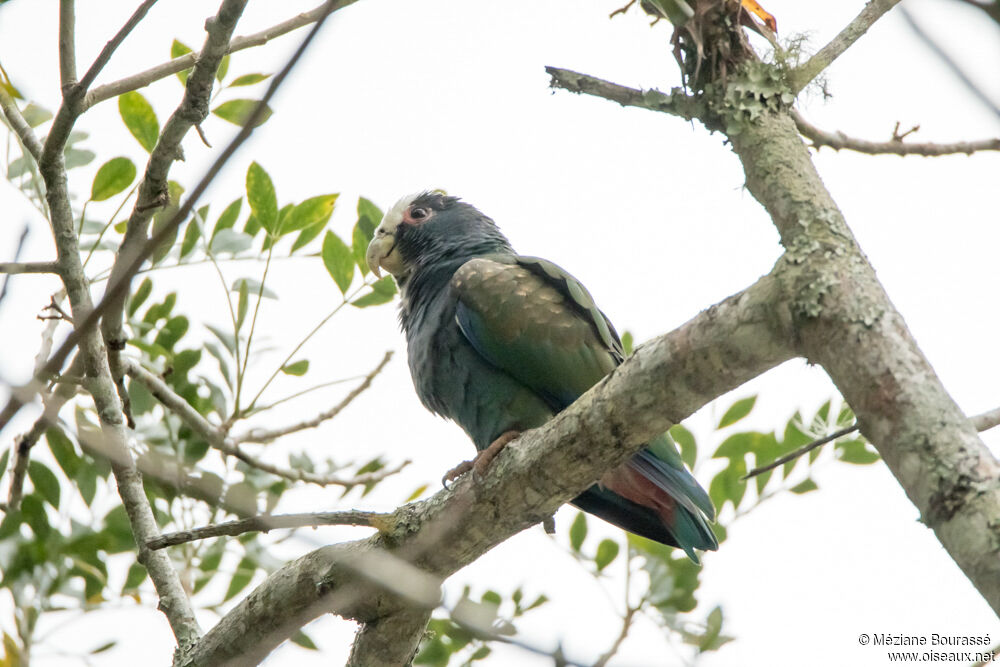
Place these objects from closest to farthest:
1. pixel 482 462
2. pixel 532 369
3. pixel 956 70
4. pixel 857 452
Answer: pixel 956 70 < pixel 482 462 < pixel 532 369 < pixel 857 452

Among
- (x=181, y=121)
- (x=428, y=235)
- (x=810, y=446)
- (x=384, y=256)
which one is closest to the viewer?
(x=810, y=446)

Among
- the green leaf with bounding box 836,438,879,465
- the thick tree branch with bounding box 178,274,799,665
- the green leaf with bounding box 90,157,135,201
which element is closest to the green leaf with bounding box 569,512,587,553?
the green leaf with bounding box 836,438,879,465

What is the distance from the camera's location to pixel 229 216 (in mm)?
3846

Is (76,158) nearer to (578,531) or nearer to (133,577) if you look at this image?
(133,577)

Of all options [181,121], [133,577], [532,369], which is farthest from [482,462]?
[133,577]

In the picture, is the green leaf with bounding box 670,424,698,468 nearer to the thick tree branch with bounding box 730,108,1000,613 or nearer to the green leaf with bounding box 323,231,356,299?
A: the green leaf with bounding box 323,231,356,299

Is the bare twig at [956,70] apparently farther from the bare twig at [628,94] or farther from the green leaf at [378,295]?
the green leaf at [378,295]

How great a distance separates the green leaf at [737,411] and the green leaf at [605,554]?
0.64 meters

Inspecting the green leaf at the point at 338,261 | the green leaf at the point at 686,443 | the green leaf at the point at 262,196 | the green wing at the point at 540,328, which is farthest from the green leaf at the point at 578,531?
the green leaf at the point at 262,196

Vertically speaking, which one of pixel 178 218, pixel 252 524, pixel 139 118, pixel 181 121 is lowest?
pixel 178 218

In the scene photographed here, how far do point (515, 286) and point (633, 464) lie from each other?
0.81 m

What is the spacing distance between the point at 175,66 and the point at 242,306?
1138 mm

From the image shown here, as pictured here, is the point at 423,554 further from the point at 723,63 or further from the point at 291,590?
the point at 723,63

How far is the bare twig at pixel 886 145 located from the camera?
106 inches
